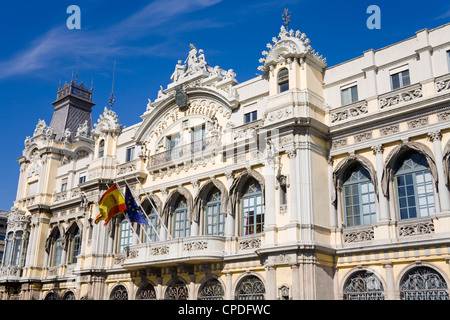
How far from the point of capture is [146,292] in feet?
88.2

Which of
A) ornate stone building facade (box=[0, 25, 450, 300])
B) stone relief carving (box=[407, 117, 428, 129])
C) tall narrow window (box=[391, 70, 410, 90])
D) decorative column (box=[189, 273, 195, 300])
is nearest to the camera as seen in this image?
ornate stone building facade (box=[0, 25, 450, 300])

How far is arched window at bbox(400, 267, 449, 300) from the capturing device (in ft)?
58.0

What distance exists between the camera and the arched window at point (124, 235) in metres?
29.6

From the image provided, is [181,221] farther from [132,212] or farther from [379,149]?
[379,149]

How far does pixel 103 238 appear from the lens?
2997cm

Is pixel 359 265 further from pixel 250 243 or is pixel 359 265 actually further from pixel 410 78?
pixel 410 78

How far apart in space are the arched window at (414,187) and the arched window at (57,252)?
2473 cm

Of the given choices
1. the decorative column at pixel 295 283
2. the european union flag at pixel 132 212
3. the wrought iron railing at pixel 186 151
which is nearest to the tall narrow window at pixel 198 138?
the wrought iron railing at pixel 186 151

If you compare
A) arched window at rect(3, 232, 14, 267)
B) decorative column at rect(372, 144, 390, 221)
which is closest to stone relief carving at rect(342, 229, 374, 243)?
decorative column at rect(372, 144, 390, 221)

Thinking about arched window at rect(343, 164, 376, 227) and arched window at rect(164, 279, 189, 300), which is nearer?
arched window at rect(343, 164, 376, 227)

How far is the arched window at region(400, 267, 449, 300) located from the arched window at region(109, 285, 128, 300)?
614 inches

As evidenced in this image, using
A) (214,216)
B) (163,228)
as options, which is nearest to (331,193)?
(214,216)

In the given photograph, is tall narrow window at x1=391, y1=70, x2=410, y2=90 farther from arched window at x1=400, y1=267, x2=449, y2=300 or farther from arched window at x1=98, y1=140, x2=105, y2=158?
arched window at x1=98, y1=140, x2=105, y2=158

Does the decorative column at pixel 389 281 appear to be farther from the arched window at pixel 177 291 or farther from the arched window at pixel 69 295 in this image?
the arched window at pixel 69 295
